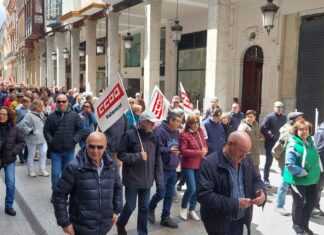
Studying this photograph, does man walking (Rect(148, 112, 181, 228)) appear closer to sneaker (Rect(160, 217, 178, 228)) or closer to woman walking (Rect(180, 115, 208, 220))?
sneaker (Rect(160, 217, 178, 228))

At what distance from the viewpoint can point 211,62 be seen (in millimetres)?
10766

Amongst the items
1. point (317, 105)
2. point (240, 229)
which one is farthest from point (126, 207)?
point (317, 105)

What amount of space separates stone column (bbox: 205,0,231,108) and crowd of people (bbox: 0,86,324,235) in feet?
9.60

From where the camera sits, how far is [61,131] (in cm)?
607

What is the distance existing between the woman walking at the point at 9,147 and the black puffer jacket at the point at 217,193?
3.47 metres

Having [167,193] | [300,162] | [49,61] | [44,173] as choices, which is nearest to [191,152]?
[167,193]

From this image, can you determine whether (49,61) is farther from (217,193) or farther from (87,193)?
(217,193)

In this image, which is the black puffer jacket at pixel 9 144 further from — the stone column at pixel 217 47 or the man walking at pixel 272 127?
the stone column at pixel 217 47

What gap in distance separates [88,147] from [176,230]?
2.44m

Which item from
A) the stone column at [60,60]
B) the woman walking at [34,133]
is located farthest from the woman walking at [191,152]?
the stone column at [60,60]

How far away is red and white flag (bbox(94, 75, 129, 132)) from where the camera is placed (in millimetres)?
4812

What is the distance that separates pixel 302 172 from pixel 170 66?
1585cm

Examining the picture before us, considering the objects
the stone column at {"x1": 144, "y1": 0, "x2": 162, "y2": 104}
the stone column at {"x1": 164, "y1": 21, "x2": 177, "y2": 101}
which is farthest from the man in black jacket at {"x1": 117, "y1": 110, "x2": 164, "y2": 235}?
the stone column at {"x1": 164, "y1": 21, "x2": 177, "y2": 101}

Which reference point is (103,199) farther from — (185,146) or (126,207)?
(185,146)
